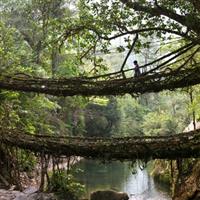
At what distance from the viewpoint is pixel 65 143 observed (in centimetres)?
419

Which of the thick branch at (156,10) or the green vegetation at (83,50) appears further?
the green vegetation at (83,50)

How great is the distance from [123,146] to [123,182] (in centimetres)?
886

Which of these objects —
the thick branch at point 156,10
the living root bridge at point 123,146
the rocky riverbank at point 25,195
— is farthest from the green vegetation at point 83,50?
the rocky riverbank at point 25,195

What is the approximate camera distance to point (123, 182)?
489 inches

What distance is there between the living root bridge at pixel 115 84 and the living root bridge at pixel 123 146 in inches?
41.2

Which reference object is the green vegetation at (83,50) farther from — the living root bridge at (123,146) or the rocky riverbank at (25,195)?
the rocky riverbank at (25,195)

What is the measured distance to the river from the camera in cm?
1045

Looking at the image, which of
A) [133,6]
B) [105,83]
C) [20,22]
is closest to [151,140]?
[105,83]

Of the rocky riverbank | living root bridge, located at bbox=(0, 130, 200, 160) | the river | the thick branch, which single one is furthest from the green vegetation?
the river

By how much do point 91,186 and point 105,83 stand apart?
6.56m

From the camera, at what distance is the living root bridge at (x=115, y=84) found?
5.18 m

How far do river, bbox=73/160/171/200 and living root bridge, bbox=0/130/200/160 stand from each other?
564 centimetres

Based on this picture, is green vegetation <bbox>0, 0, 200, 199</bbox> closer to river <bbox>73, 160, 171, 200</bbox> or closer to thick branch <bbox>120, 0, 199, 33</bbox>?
thick branch <bbox>120, 0, 199, 33</bbox>

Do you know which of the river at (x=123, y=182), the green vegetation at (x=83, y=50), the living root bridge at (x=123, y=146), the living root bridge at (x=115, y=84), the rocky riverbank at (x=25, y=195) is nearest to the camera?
the living root bridge at (x=123, y=146)
